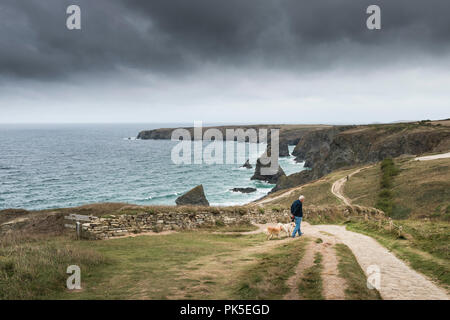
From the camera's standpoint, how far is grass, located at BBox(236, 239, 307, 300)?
7.68 m

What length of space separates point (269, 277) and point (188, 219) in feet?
51.0

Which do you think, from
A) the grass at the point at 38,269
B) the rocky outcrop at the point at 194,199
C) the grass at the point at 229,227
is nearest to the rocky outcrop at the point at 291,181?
the rocky outcrop at the point at 194,199

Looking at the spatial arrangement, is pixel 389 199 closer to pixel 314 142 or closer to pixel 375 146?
pixel 375 146

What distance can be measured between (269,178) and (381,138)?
38988 millimetres

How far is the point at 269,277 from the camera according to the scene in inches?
346

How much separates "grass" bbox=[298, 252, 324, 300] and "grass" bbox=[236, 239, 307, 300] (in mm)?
535

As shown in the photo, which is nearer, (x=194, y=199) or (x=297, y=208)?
(x=297, y=208)

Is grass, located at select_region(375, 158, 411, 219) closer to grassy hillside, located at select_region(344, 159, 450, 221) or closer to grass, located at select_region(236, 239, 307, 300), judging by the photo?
grassy hillside, located at select_region(344, 159, 450, 221)

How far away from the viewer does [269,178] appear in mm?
89250

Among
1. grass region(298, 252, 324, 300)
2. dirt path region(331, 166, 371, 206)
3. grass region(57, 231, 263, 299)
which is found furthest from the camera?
dirt path region(331, 166, 371, 206)

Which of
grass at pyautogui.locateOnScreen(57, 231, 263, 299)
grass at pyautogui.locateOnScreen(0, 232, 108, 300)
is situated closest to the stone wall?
grass at pyautogui.locateOnScreen(57, 231, 263, 299)

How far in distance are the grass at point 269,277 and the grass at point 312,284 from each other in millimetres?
535

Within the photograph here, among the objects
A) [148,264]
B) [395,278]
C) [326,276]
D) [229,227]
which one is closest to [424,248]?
[395,278]

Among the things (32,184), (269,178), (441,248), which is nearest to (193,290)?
(441,248)
